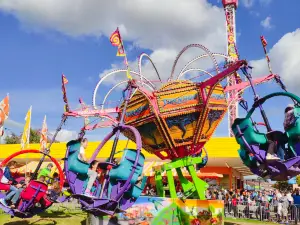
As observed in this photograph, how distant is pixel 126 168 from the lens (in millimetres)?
7562

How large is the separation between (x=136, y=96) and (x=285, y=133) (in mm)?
5024

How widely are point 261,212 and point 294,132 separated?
7.92 m

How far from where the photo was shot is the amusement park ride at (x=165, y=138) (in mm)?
7707

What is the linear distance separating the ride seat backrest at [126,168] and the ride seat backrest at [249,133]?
332 centimetres

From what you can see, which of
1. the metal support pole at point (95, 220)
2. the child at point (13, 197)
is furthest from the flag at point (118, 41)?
the child at point (13, 197)

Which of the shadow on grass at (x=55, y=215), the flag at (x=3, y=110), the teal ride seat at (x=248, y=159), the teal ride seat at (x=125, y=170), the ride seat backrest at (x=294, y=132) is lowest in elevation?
the shadow on grass at (x=55, y=215)

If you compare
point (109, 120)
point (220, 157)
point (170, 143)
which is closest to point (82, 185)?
point (170, 143)

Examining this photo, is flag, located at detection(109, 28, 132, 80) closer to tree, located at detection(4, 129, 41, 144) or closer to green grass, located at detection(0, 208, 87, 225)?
green grass, located at detection(0, 208, 87, 225)

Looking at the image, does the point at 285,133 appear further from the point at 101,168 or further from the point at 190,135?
the point at 101,168

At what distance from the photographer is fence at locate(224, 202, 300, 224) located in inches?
585

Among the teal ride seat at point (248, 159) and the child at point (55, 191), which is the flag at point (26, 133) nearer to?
the child at point (55, 191)

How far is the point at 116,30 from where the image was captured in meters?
11.5

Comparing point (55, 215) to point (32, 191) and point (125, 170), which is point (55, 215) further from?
point (125, 170)

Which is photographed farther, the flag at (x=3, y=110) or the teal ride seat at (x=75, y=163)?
the flag at (x=3, y=110)
